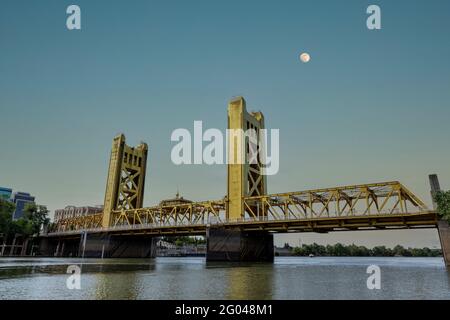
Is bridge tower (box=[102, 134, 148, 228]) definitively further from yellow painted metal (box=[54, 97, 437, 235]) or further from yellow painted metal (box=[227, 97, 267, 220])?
yellow painted metal (box=[227, 97, 267, 220])

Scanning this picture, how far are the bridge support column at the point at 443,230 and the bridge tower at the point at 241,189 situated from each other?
76.9ft

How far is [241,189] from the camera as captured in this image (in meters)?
60.4

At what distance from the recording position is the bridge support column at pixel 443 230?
35.5 meters

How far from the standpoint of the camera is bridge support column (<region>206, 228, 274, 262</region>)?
2030 inches

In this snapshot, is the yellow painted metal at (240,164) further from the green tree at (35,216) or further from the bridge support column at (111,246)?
the green tree at (35,216)

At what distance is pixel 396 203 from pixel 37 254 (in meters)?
108

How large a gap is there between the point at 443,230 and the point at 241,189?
105 feet

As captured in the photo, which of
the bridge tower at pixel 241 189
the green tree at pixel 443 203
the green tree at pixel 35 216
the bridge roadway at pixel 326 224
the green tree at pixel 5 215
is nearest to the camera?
the green tree at pixel 443 203

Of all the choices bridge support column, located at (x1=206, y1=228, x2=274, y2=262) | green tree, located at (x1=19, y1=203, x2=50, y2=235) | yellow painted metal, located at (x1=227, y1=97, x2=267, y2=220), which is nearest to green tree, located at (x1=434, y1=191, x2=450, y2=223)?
bridge support column, located at (x1=206, y1=228, x2=274, y2=262)

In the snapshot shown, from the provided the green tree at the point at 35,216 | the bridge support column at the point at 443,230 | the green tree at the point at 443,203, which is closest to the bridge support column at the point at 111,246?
the green tree at the point at 35,216

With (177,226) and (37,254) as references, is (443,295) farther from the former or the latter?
(37,254)
